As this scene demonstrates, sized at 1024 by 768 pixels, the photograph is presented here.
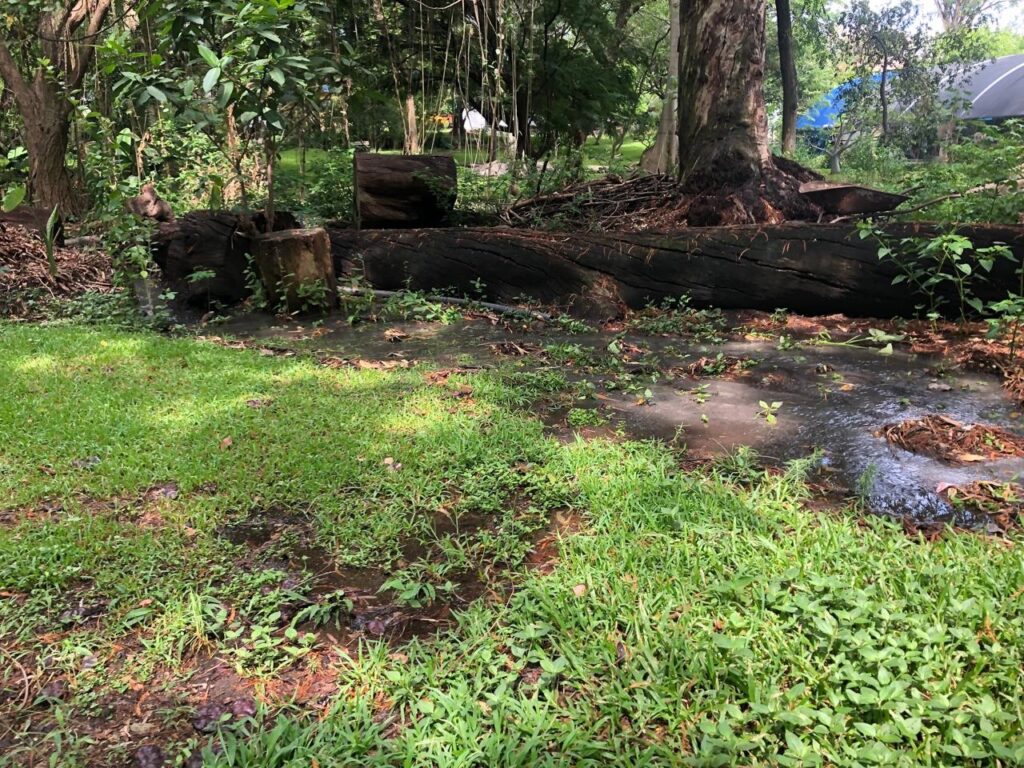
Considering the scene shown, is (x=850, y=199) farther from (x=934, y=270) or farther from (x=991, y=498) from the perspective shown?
(x=991, y=498)

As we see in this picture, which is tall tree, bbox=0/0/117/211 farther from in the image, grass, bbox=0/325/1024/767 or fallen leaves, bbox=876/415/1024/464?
fallen leaves, bbox=876/415/1024/464

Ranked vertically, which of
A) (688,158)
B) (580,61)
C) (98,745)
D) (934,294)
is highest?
(580,61)

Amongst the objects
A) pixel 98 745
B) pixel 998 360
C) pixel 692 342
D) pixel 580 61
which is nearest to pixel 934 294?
pixel 998 360

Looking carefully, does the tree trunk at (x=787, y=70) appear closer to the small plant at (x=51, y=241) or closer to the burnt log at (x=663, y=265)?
the burnt log at (x=663, y=265)

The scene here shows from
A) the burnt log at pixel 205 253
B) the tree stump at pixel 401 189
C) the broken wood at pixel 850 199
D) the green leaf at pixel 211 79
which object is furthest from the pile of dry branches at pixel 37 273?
the broken wood at pixel 850 199

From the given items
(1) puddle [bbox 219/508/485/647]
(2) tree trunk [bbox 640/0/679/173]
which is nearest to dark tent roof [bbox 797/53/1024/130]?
(2) tree trunk [bbox 640/0/679/173]

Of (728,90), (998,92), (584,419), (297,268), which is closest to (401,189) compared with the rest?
(297,268)

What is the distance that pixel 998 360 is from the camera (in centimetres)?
403

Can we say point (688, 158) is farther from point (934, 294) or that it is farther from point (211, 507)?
point (211, 507)

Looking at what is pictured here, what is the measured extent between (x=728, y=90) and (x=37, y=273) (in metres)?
6.69

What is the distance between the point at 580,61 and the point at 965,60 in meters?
11.4

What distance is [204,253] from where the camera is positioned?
19.6 feet

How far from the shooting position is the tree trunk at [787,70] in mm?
10844

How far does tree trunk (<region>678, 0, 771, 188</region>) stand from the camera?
20.2ft
